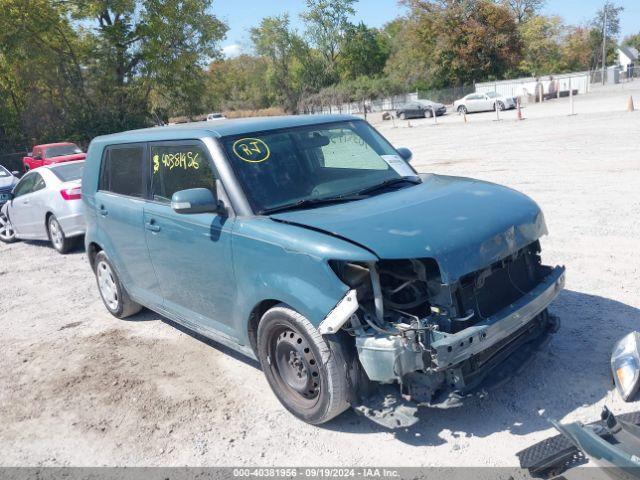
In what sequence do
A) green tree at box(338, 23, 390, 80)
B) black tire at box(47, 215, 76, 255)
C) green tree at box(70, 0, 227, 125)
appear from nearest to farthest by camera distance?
black tire at box(47, 215, 76, 255) → green tree at box(70, 0, 227, 125) → green tree at box(338, 23, 390, 80)

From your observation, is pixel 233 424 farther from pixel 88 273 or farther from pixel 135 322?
pixel 88 273

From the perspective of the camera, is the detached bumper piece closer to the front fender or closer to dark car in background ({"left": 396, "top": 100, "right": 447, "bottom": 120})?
the front fender

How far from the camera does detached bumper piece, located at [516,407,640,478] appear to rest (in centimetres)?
250

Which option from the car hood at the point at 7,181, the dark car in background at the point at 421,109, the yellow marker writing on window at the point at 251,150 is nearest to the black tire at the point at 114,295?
the yellow marker writing on window at the point at 251,150

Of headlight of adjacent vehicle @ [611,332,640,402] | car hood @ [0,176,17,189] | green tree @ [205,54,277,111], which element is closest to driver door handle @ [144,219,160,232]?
headlight of adjacent vehicle @ [611,332,640,402]

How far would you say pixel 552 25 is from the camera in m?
72.1

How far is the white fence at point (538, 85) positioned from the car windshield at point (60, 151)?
33.7m

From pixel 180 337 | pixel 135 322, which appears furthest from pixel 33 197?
pixel 180 337

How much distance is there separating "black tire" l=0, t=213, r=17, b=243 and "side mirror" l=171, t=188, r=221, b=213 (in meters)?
9.16

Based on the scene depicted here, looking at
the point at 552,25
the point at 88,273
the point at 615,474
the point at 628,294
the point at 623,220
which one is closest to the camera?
the point at 615,474

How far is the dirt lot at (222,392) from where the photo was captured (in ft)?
12.0

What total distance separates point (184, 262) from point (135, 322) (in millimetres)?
1995

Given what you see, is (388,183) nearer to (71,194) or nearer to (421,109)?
(71,194)

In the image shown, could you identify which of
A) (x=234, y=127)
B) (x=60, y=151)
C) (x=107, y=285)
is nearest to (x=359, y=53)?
(x=60, y=151)
